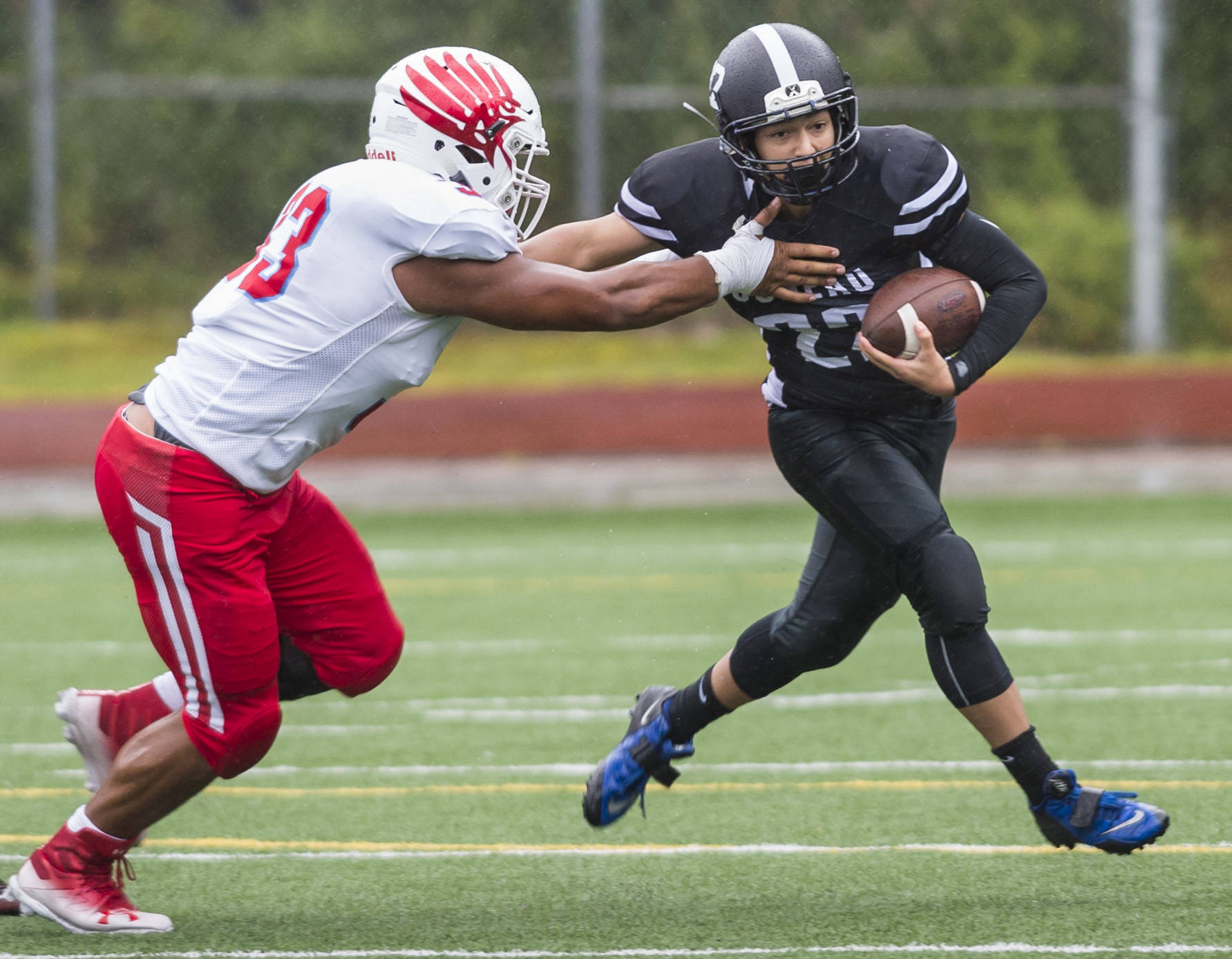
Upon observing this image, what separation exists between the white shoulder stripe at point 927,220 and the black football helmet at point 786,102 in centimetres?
16

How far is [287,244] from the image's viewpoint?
131 inches

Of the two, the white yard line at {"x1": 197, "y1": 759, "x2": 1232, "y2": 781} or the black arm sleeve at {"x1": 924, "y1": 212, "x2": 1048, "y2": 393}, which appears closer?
the black arm sleeve at {"x1": 924, "y1": 212, "x2": 1048, "y2": 393}

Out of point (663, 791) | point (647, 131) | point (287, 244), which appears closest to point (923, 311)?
point (287, 244)

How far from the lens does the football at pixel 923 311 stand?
143 inches

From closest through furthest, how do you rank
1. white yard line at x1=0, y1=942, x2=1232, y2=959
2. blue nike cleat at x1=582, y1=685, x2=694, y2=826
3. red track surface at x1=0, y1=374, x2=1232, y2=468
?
white yard line at x1=0, y1=942, x2=1232, y2=959 < blue nike cleat at x1=582, y1=685, x2=694, y2=826 < red track surface at x1=0, y1=374, x2=1232, y2=468

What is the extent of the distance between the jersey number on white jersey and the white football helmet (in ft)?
0.68

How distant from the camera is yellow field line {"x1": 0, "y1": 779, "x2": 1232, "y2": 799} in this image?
4438 mm

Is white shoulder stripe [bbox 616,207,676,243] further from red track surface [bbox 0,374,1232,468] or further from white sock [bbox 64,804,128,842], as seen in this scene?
red track surface [bbox 0,374,1232,468]

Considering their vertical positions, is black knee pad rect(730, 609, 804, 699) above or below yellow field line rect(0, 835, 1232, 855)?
above

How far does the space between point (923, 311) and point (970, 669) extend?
2.39ft

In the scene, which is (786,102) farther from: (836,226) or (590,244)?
(590,244)

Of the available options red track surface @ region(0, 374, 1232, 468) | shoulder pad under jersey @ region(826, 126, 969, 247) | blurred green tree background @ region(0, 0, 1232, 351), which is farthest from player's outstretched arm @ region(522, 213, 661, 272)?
blurred green tree background @ region(0, 0, 1232, 351)

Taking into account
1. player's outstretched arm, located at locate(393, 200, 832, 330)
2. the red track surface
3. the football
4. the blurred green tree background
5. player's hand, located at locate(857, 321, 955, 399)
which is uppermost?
player's outstretched arm, located at locate(393, 200, 832, 330)

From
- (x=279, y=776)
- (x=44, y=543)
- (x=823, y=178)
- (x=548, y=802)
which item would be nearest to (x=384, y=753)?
(x=279, y=776)
